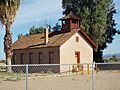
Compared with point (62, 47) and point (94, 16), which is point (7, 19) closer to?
point (62, 47)

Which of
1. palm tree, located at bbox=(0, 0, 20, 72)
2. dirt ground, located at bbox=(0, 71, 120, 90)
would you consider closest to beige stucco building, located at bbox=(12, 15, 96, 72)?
A: palm tree, located at bbox=(0, 0, 20, 72)

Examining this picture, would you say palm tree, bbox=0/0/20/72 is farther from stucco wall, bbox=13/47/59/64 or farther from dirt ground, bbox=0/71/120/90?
dirt ground, bbox=0/71/120/90

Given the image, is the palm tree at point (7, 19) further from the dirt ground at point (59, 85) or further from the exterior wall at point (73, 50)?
the dirt ground at point (59, 85)

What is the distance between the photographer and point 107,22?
59.4m

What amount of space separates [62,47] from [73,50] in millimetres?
2198

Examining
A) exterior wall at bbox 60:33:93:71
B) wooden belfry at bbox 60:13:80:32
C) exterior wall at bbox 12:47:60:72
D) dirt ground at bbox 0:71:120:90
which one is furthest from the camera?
wooden belfry at bbox 60:13:80:32

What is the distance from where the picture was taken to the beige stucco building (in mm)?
41781

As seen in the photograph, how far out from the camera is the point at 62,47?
41469 millimetres

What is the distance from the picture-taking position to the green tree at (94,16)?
178 feet

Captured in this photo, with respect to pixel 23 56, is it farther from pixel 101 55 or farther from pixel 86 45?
pixel 101 55

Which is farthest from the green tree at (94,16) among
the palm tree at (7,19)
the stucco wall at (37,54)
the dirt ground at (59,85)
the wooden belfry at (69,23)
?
the dirt ground at (59,85)

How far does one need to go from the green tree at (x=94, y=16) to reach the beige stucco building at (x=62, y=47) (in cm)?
883

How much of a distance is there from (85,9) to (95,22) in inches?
102

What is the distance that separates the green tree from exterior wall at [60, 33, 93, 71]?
8877mm
